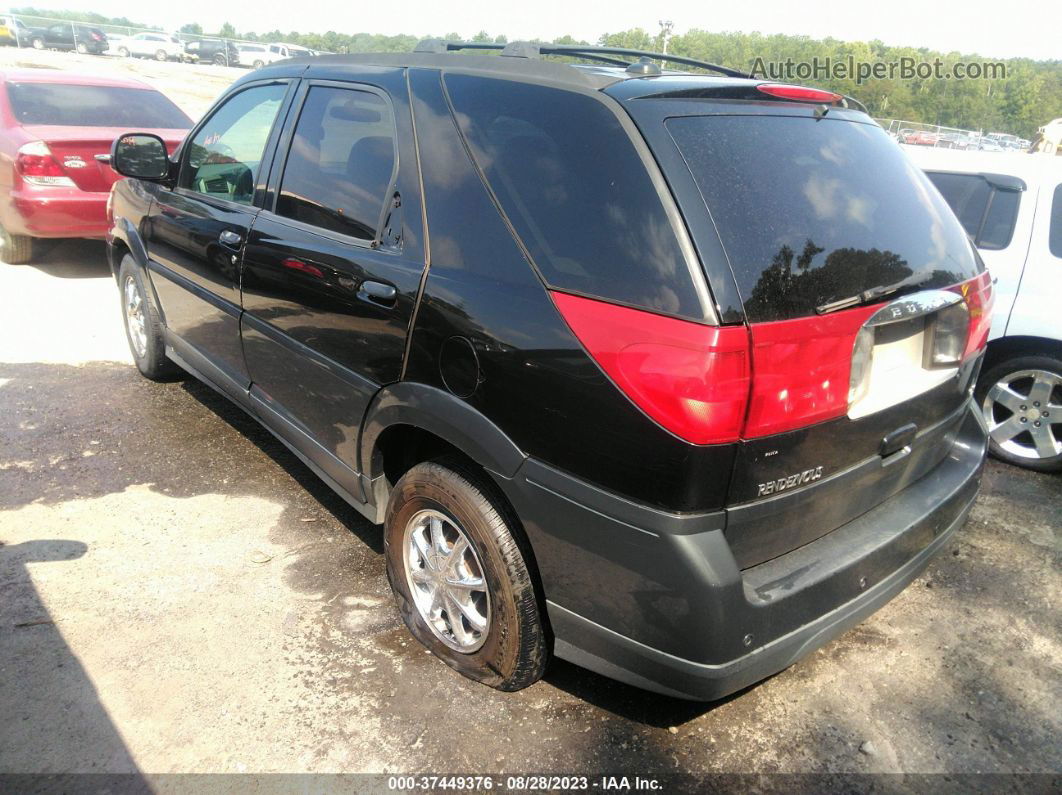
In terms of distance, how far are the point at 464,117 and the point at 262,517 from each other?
2086mm

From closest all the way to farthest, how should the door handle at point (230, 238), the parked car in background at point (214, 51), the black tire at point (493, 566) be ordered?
the black tire at point (493, 566) → the door handle at point (230, 238) → the parked car in background at point (214, 51)

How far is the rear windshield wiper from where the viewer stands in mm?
1976

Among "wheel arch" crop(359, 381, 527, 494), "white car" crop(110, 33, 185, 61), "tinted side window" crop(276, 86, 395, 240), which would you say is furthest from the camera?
"white car" crop(110, 33, 185, 61)

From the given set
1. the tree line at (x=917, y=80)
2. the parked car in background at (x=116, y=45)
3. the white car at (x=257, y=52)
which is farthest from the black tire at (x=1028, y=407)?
the parked car in background at (x=116, y=45)

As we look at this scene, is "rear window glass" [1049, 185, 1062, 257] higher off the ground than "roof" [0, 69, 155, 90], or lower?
lower

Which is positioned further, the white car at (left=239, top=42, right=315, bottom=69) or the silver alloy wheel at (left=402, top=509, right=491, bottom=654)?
the white car at (left=239, top=42, right=315, bottom=69)

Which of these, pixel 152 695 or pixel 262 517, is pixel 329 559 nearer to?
pixel 262 517

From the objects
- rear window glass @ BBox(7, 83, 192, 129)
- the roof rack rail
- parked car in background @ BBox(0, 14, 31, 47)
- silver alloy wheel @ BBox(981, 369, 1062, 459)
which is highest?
parked car in background @ BBox(0, 14, 31, 47)

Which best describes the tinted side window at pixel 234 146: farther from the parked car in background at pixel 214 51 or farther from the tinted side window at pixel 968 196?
the parked car in background at pixel 214 51

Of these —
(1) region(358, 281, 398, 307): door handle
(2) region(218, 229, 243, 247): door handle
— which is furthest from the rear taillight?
(1) region(358, 281, 398, 307): door handle

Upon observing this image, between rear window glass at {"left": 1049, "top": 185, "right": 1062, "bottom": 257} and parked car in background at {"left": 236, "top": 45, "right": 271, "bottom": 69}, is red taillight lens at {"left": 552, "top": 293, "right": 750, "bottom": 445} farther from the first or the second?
parked car in background at {"left": 236, "top": 45, "right": 271, "bottom": 69}

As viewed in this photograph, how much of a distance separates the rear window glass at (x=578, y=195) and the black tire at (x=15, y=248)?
22.7 feet

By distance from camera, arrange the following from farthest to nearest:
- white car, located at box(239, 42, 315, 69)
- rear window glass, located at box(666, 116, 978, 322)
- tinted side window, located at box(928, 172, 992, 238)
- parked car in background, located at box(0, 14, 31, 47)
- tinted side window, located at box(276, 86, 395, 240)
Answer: white car, located at box(239, 42, 315, 69), parked car in background, located at box(0, 14, 31, 47), tinted side window, located at box(928, 172, 992, 238), tinted side window, located at box(276, 86, 395, 240), rear window glass, located at box(666, 116, 978, 322)

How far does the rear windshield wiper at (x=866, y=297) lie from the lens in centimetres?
198
